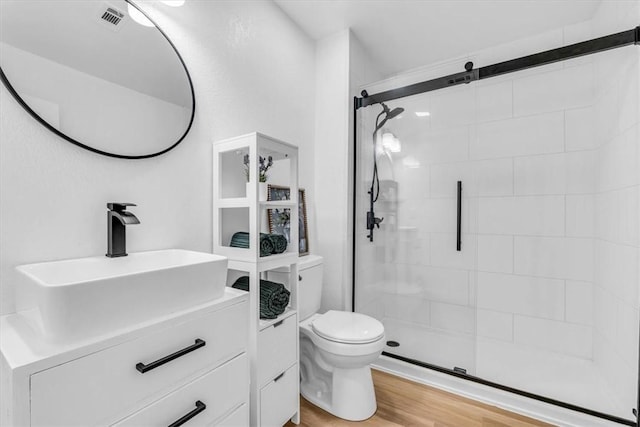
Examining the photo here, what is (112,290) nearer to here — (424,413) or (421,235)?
(424,413)

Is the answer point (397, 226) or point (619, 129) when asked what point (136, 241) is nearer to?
point (397, 226)

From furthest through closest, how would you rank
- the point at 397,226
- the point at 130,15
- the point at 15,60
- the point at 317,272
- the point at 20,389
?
the point at 397,226
the point at 317,272
the point at 130,15
the point at 15,60
the point at 20,389

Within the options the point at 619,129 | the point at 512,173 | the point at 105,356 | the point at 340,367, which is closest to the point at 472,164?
the point at 512,173

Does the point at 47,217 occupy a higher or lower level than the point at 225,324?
higher

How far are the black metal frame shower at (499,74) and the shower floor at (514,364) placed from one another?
4 cm

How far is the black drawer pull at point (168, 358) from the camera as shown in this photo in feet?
2.71

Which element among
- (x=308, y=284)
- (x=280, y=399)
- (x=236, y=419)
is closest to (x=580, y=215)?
(x=308, y=284)

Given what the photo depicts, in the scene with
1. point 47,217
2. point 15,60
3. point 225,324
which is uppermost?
point 15,60

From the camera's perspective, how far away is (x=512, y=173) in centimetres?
239

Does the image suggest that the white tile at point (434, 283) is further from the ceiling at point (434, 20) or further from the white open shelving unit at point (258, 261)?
the ceiling at point (434, 20)

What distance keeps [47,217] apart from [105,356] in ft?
1.81

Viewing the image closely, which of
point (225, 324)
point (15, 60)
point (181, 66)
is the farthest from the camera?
point (181, 66)

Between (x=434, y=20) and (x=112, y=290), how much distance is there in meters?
2.51

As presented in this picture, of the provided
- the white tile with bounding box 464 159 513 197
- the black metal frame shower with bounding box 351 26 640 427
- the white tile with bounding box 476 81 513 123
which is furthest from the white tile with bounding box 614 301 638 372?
the white tile with bounding box 476 81 513 123
